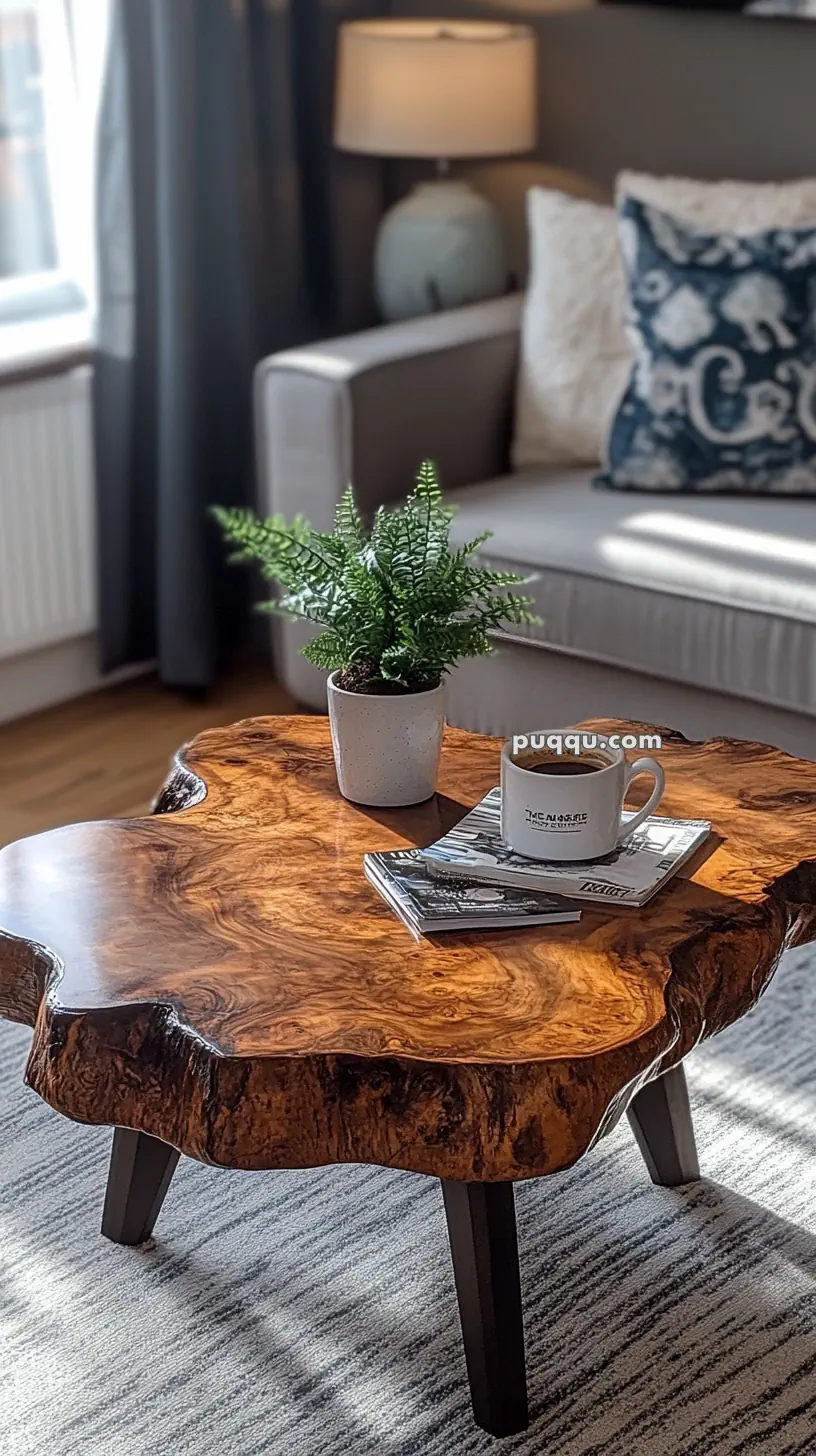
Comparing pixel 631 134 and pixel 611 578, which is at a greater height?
pixel 631 134

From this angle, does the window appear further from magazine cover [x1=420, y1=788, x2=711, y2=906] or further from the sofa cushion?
magazine cover [x1=420, y1=788, x2=711, y2=906]

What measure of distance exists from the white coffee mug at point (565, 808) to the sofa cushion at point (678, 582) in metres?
0.89

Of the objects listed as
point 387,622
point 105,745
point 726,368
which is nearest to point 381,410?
point 726,368

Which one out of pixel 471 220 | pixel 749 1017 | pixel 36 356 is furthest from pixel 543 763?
pixel 471 220

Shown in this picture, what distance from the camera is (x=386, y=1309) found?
5.47 ft

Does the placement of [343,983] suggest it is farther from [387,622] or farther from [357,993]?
[387,622]

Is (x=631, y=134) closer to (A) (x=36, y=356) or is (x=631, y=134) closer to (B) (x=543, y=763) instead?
(A) (x=36, y=356)

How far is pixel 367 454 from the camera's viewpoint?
2.80m

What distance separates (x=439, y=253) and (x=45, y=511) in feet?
2.89

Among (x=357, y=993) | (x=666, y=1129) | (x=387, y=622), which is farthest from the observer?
(x=666, y=1129)

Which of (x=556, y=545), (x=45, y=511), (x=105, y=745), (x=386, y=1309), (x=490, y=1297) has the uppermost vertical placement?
(x=556, y=545)

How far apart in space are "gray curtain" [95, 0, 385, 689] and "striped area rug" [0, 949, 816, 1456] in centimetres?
145

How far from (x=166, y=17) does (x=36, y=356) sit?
0.62 metres

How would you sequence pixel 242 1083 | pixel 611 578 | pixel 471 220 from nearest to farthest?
pixel 242 1083, pixel 611 578, pixel 471 220
